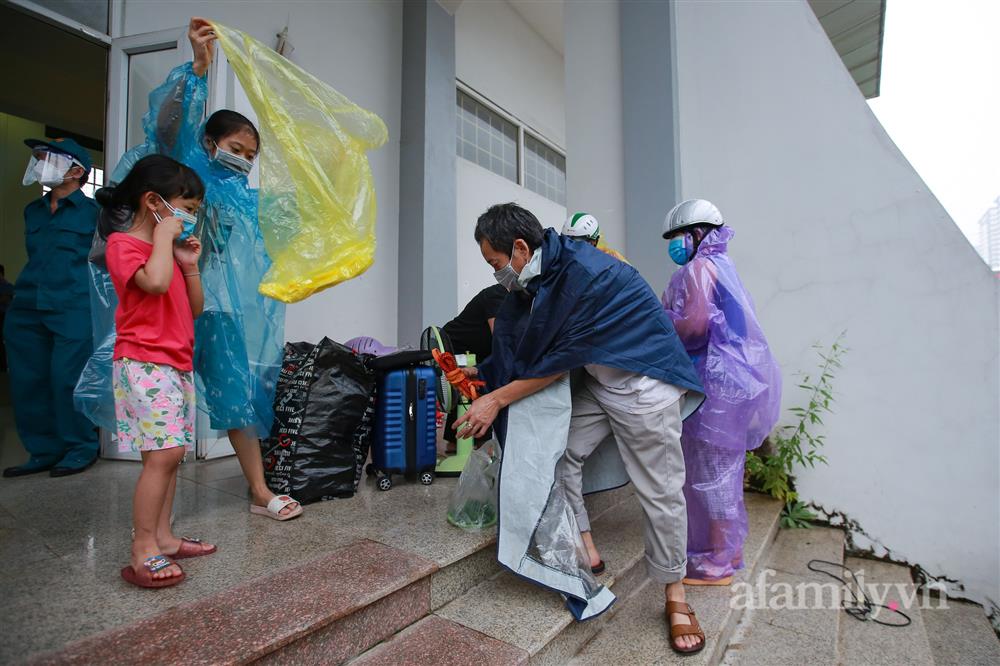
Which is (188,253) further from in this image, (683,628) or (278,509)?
(683,628)

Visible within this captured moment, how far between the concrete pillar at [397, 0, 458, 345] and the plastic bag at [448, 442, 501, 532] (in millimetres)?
2957

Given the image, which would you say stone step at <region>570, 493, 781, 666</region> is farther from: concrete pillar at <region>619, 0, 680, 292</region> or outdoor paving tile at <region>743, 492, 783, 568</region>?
concrete pillar at <region>619, 0, 680, 292</region>

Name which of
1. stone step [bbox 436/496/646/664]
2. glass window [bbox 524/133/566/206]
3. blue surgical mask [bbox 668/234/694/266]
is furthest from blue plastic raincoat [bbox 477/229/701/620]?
glass window [bbox 524/133/566/206]

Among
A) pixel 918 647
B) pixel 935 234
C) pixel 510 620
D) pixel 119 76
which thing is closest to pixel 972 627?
pixel 918 647

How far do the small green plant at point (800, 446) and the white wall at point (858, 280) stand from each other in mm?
64

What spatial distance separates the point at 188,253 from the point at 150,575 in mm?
1005

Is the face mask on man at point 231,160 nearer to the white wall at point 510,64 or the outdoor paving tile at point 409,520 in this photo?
the outdoor paving tile at point 409,520

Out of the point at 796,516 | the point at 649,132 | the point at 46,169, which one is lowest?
the point at 796,516

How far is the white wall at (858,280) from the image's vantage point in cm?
277

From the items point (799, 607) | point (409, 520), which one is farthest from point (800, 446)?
point (409, 520)

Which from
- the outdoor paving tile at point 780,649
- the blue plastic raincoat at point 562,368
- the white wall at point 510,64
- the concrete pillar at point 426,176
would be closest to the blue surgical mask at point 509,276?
the blue plastic raincoat at point 562,368

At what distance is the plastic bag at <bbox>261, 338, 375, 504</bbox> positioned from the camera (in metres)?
2.25

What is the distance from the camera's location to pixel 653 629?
1816 mm

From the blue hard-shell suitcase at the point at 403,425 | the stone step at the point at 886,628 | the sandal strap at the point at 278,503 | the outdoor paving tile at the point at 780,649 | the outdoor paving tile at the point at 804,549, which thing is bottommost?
the stone step at the point at 886,628
